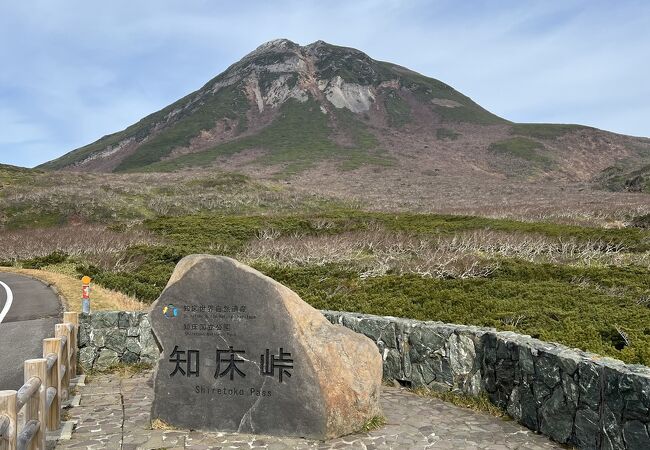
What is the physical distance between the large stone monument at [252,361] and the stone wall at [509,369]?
5.72ft

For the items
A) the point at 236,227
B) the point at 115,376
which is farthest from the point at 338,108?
the point at 115,376

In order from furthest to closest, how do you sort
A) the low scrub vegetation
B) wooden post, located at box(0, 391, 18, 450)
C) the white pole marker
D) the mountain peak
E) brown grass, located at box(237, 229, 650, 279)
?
the mountain peak, brown grass, located at box(237, 229, 650, 279), the white pole marker, the low scrub vegetation, wooden post, located at box(0, 391, 18, 450)

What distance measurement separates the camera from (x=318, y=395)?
7.35 m

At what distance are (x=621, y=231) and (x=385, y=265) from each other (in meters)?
13.0

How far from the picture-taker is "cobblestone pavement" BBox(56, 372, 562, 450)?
7.07 meters

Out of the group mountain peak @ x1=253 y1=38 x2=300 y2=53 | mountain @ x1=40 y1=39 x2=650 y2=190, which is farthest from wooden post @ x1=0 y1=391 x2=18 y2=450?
mountain peak @ x1=253 y1=38 x2=300 y2=53

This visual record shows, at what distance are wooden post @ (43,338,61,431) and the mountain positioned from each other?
72.6m

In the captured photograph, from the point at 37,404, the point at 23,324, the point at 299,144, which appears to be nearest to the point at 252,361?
the point at 37,404

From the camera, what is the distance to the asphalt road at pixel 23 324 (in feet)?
34.1

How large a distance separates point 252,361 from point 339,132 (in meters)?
115

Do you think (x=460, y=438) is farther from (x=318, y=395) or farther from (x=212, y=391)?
(x=212, y=391)

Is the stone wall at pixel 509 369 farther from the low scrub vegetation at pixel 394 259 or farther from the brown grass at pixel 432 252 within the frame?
the brown grass at pixel 432 252

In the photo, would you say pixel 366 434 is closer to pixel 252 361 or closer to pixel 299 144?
pixel 252 361

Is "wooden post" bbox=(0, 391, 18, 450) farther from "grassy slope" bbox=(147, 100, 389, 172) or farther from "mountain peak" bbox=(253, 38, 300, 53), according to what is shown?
"mountain peak" bbox=(253, 38, 300, 53)
